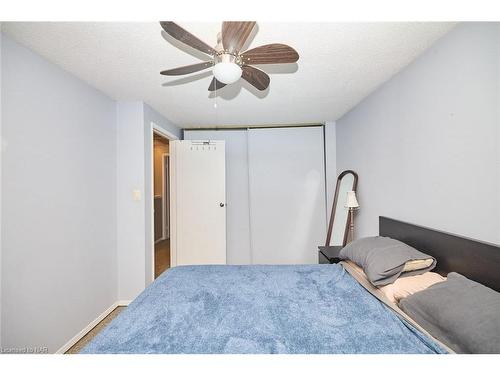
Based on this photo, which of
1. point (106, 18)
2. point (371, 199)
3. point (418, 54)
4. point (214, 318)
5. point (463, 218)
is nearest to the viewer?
point (106, 18)

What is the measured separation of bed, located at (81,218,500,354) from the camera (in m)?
0.89

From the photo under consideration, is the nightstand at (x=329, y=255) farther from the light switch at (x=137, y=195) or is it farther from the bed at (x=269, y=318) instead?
the light switch at (x=137, y=195)

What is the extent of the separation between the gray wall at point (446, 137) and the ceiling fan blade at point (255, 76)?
1.17 m

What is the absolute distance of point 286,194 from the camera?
358cm

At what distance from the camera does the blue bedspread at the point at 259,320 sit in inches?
35.1

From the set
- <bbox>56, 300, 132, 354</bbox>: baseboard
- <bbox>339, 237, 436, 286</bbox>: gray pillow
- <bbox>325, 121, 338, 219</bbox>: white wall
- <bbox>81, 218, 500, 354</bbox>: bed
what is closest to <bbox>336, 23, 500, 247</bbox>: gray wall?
<bbox>81, 218, 500, 354</bbox>: bed

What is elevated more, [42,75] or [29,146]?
[42,75]

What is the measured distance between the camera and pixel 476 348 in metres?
0.76

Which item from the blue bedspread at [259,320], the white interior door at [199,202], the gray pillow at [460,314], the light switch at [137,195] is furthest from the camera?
the white interior door at [199,202]

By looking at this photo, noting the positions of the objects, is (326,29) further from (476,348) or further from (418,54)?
(476,348)

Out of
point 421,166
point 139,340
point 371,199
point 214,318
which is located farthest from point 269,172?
point 139,340

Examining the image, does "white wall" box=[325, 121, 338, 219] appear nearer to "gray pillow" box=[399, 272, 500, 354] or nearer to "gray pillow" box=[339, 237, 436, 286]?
"gray pillow" box=[339, 237, 436, 286]

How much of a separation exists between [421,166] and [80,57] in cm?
276

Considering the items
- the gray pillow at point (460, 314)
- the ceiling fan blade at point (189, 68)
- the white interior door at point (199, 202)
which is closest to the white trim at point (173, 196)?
the white interior door at point (199, 202)
